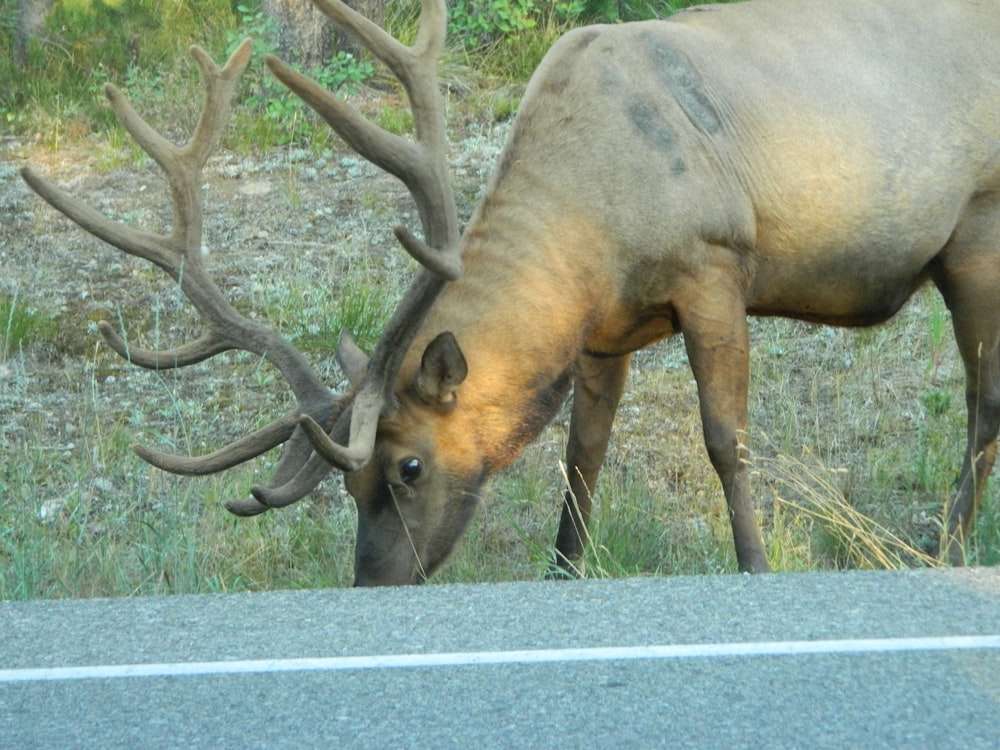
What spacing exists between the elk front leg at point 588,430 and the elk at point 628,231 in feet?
0.40

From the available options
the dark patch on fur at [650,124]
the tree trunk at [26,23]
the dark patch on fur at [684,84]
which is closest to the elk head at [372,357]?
the dark patch on fur at [650,124]

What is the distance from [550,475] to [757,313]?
2003 mm

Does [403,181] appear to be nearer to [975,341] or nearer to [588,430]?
[588,430]

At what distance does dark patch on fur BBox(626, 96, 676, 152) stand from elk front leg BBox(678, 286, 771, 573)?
2.06ft

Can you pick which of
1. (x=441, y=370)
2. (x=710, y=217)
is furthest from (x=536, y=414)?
(x=710, y=217)

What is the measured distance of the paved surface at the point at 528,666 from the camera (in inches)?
155

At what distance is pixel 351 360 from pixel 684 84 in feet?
5.84

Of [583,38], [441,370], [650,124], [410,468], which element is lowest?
[410,468]

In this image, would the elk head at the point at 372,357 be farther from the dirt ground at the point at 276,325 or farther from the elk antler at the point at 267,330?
the dirt ground at the point at 276,325

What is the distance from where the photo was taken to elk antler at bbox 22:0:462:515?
599 centimetres

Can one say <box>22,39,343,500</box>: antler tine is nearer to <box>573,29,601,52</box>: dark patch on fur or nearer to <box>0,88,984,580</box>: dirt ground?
<box>573,29,601,52</box>: dark patch on fur

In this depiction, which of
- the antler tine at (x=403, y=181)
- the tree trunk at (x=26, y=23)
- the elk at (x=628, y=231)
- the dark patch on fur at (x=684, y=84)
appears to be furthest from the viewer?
the tree trunk at (x=26, y=23)

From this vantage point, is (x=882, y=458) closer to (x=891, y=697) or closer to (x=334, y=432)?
(x=334, y=432)

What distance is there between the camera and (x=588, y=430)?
7.61 meters
